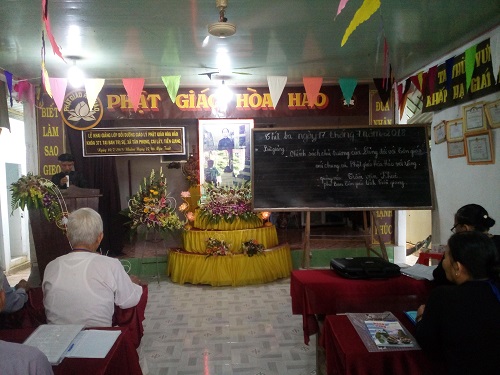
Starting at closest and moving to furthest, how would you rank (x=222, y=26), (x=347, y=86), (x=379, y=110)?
(x=222, y=26) → (x=347, y=86) → (x=379, y=110)

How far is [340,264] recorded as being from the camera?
2.43 meters

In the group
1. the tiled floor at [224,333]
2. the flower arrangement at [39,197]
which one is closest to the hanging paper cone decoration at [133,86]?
the flower arrangement at [39,197]

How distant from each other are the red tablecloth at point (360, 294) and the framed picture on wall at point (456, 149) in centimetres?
208

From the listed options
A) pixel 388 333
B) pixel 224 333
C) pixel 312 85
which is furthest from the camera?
pixel 312 85

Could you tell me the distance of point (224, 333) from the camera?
3.26 m

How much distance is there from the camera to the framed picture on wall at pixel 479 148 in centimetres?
336

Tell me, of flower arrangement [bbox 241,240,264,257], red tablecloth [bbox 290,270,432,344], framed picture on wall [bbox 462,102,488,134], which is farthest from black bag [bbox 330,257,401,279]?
→ flower arrangement [bbox 241,240,264,257]

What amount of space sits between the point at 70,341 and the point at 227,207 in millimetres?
3353

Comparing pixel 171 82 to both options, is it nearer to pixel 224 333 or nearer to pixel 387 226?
pixel 224 333

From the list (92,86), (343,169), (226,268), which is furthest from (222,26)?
(226,268)

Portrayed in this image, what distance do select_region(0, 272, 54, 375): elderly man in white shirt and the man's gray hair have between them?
2.69 feet

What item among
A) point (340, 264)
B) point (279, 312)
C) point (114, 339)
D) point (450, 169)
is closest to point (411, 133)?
point (450, 169)

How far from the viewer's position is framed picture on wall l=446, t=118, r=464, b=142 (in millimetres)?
3775

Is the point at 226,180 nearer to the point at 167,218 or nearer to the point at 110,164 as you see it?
the point at 167,218
